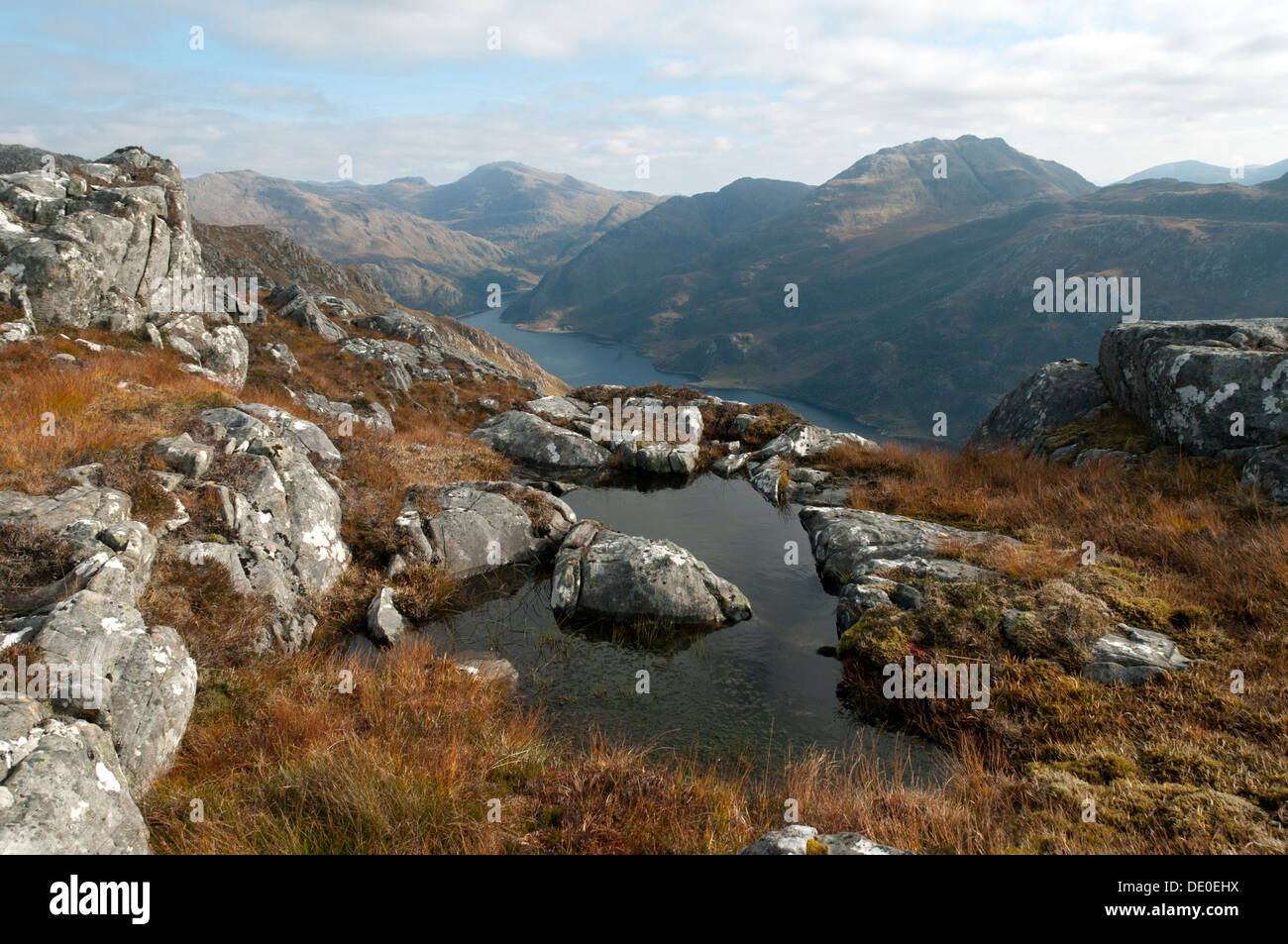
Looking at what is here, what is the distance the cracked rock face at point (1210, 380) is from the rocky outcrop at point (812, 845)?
1678cm

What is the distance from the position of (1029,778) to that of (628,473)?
19279mm

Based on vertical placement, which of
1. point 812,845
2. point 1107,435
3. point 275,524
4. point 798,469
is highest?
point 1107,435

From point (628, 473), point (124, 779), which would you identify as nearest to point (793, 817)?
point (124, 779)

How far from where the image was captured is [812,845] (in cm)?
550

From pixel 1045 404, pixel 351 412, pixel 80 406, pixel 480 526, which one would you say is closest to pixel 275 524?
pixel 480 526

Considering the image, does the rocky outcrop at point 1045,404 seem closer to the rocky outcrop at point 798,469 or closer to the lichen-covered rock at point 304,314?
the rocky outcrop at point 798,469

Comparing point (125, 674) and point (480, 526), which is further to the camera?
point (480, 526)

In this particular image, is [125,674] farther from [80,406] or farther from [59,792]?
[80,406]

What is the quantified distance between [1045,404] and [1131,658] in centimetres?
1614

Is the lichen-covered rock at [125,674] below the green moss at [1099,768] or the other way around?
the other way around

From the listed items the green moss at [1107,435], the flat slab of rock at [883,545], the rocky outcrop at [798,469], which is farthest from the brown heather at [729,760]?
the rocky outcrop at [798,469]

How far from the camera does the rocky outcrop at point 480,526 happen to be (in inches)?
620

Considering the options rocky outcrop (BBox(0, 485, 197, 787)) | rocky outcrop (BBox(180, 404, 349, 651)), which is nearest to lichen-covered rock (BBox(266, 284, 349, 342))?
rocky outcrop (BBox(180, 404, 349, 651))
